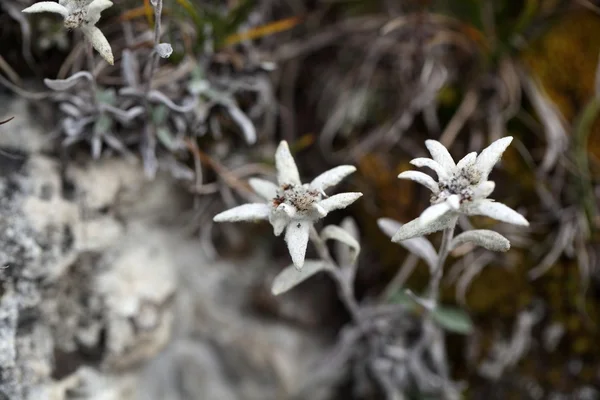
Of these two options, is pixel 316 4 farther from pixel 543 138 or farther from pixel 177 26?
pixel 543 138

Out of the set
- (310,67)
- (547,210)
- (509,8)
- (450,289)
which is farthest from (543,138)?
(310,67)

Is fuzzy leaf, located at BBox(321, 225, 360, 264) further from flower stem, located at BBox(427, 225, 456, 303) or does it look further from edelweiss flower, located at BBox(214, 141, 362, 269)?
flower stem, located at BBox(427, 225, 456, 303)

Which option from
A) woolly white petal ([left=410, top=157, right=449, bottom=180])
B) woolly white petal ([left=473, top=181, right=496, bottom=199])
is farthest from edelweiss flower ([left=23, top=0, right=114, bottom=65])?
woolly white petal ([left=473, top=181, right=496, bottom=199])

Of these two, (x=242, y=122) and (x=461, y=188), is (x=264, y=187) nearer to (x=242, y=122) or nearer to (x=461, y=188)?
(x=242, y=122)

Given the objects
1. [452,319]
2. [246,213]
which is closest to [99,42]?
[246,213]

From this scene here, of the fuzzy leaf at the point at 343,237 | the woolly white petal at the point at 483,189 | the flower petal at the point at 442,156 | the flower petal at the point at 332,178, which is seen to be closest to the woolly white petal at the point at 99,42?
the flower petal at the point at 332,178
